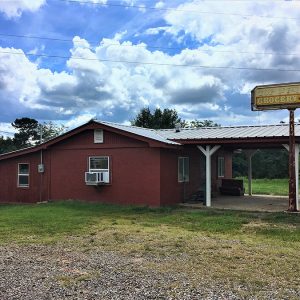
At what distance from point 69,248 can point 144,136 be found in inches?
309

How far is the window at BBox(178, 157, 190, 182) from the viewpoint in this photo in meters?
17.4

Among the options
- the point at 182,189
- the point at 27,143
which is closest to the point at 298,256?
the point at 182,189

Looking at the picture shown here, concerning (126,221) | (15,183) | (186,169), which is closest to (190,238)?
(126,221)

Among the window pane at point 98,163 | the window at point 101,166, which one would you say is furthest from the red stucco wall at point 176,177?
the window pane at point 98,163

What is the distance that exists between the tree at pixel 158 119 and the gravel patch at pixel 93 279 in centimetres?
3755

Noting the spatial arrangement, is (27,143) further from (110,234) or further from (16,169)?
(110,234)

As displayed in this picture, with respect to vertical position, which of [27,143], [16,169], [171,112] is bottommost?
[16,169]

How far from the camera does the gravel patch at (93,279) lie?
5.09 metres

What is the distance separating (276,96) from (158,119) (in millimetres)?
30544

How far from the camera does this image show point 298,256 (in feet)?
23.5

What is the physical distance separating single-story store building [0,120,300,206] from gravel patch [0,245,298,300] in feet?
27.1

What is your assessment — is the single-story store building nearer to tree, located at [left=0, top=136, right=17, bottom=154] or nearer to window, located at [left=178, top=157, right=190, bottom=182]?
window, located at [left=178, top=157, right=190, bottom=182]

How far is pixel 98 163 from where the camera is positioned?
1678cm

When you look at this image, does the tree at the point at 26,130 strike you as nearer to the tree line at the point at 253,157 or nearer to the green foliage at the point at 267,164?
the tree line at the point at 253,157
